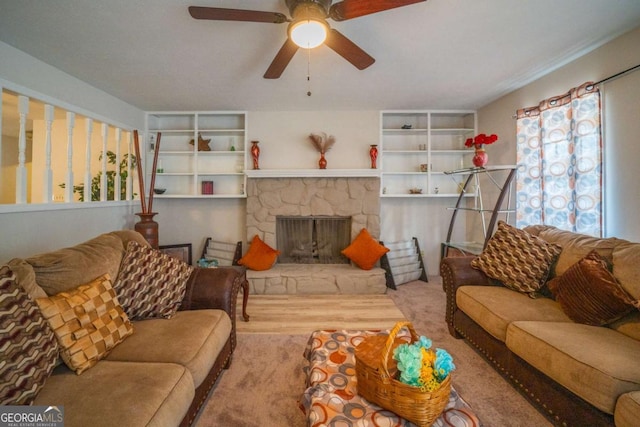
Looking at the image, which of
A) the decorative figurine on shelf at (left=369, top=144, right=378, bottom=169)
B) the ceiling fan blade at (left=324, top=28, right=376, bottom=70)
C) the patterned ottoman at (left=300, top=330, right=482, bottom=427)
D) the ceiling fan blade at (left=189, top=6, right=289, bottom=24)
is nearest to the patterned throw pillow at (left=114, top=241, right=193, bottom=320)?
the patterned ottoman at (left=300, top=330, right=482, bottom=427)

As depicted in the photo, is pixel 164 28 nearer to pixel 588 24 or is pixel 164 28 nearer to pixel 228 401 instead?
pixel 228 401

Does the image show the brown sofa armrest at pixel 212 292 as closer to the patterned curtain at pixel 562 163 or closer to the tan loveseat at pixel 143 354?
the tan loveseat at pixel 143 354

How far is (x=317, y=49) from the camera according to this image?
7.36 ft

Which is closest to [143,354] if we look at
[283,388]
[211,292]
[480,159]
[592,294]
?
[211,292]

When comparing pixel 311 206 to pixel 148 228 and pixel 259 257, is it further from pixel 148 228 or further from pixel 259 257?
pixel 148 228

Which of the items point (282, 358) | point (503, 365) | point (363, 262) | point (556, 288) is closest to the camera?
point (503, 365)

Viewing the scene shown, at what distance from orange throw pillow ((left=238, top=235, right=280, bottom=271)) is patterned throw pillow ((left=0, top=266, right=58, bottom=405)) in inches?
96.6

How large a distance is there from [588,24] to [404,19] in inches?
54.4

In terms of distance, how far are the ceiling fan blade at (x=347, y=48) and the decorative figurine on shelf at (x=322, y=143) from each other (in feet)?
5.88

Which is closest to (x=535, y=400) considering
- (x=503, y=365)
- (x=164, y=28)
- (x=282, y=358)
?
(x=503, y=365)

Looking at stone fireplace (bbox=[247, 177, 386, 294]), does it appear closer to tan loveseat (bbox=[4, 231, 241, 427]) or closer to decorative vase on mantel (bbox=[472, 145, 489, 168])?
decorative vase on mantel (bbox=[472, 145, 489, 168])

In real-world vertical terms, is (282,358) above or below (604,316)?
below

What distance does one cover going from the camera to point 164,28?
196 centimetres
